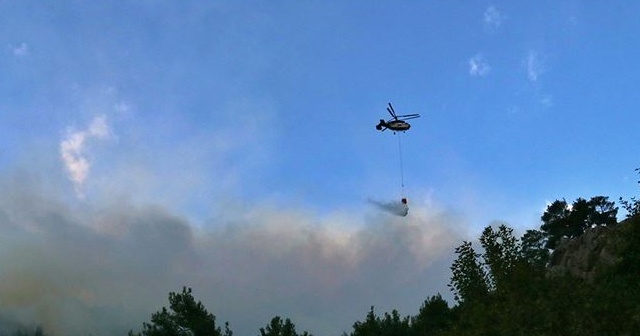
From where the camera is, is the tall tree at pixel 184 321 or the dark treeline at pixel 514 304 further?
the tall tree at pixel 184 321

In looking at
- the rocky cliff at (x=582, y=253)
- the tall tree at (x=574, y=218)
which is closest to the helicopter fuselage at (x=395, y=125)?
the rocky cliff at (x=582, y=253)

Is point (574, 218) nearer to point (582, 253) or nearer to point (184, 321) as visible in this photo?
point (582, 253)

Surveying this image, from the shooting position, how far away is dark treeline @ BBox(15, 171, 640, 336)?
2117 cm

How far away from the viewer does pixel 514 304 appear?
90.5 feet

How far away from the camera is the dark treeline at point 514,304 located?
2117 centimetres

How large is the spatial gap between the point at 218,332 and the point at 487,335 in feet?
122

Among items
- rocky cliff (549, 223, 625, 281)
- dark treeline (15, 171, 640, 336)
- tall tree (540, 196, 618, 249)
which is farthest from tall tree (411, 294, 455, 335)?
tall tree (540, 196, 618, 249)

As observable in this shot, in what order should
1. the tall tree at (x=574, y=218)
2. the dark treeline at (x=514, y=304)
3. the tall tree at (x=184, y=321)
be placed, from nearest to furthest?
the dark treeline at (x=514, y=304) < the tall tree at (x=184, y=321) < the tall tree at (x=574, y=218)

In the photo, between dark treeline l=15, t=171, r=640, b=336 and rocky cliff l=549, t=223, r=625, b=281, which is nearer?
dark treeline l=15, t=171, r=640, b=336

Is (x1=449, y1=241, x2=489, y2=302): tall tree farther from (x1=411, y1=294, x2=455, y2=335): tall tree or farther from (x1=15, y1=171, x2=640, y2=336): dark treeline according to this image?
(x1=411, y1=294, x2=455, y2=335): tall tree

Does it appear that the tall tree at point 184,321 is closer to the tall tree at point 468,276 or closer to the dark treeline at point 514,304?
the dark treeline at point 514,304

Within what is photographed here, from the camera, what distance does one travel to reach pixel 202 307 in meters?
62.1

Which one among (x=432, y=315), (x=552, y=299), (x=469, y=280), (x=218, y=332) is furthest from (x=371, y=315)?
(x=552, y=299)

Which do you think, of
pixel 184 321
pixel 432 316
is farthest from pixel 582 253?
pixel 184 321
